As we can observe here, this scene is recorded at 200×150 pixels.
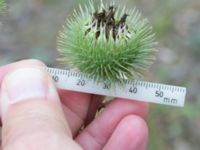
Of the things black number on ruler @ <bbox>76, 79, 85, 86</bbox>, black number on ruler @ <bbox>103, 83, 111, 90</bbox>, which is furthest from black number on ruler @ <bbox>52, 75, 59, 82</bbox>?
black number on ruler @ <bbox>103, 83, 111, 90</bbox>

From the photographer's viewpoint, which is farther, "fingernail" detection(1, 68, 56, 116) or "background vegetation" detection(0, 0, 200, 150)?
"background vegetation" detection(0, 0, 200, 150)

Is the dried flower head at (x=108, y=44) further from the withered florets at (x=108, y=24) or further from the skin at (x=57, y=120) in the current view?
the skin at (x=57, y=120)

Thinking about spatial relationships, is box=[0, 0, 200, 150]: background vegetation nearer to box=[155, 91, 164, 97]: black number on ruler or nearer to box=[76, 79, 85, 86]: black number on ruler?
box=[155, 91, 164, 97]: black number on ruler

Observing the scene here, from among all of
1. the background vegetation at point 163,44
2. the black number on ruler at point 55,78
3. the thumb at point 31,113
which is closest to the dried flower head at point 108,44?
the black number on ruler at point 55,78

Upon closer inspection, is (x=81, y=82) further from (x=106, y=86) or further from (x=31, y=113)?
(x=31, y=113)

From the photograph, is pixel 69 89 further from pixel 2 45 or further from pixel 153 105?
pixel 2 45

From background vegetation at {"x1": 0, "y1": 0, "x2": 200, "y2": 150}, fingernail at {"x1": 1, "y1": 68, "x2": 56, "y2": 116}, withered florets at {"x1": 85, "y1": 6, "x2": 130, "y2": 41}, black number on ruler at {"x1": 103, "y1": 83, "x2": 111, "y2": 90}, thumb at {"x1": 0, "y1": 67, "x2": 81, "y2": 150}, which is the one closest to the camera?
thumb at {"x1": 0, "y1": 67, "x2": 81, "y2": 150}
